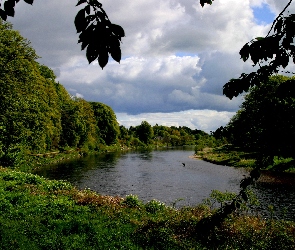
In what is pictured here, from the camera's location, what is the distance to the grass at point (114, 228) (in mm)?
11617

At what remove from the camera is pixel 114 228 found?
13484 millimetres

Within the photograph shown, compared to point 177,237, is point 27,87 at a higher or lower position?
higher

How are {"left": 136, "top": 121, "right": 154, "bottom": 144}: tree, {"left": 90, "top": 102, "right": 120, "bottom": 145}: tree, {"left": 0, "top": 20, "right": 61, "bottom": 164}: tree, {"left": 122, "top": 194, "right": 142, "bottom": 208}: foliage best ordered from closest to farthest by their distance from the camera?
1. {"left": 122, "top": 194, "right": 142, "bottom": 208}: foliage
2. {"left": 0, "top": 20, "right": 61, "bottom": 164}: tree
3. {"left": 90, "top": 102, "right": 120, "bottom": 145}: tree
4. {"left": 136, "top": 121, "right": 154, "bottom": 144}: tree

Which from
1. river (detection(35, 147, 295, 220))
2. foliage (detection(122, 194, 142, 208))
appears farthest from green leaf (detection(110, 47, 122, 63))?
river (detection(35, 147, 295, 220))

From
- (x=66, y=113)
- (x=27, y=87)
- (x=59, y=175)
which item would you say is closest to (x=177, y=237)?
(x=27, y=87)

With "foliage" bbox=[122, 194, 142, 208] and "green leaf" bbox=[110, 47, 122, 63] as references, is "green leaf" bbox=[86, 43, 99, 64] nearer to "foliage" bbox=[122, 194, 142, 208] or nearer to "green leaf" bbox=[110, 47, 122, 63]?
"green leaf" bbox=[110, 47, 122, 63]

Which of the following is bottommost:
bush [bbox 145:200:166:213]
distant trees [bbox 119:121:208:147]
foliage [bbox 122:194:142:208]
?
bush [bbox 145:200:166:213]

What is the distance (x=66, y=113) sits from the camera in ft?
238

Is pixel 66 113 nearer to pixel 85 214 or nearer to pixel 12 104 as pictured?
pixel 12 104

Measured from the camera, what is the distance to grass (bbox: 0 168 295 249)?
1162cm

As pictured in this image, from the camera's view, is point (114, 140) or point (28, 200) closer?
point (28, 200)

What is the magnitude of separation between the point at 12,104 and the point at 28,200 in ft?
54.4

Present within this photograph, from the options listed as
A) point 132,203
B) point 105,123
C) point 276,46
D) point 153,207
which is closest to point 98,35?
point 276,46

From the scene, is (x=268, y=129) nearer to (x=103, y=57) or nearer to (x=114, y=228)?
(x=103, y=57)
